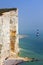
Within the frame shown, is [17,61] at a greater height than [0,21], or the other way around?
[0,21]

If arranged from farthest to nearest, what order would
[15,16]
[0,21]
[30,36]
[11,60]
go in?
[30,36] → [15,16] → [11,60] → [0,21]

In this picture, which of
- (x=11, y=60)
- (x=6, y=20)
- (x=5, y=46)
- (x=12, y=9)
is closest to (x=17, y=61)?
(x=11, y=60)

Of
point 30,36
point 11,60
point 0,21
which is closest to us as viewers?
point 0,21

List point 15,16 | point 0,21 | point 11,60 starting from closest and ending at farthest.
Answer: point 0,21 → point 11,60 → point 15,16

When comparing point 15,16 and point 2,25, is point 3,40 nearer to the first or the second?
point 2,25

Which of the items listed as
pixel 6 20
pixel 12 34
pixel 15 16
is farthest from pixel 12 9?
pixel 6 20

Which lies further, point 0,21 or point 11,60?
point 11,60

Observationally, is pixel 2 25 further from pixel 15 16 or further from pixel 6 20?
pixel 15 16

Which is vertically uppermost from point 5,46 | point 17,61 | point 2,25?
point 2,25

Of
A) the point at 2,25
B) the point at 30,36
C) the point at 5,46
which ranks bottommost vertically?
the point at 30,36
